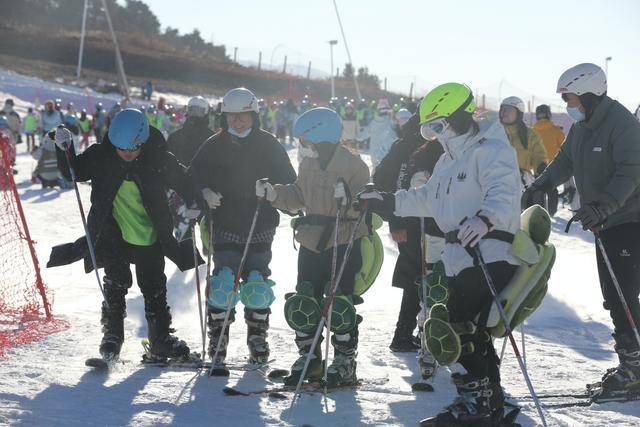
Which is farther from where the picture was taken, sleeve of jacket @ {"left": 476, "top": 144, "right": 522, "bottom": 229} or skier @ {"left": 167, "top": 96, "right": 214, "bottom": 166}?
skier @ {"left": 167, "top": 96, "right": 214, "bottom": 166}

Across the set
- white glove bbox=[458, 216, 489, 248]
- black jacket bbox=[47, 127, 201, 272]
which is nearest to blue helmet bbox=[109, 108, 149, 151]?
black jacket bbox=[47, 127, 201, 272]

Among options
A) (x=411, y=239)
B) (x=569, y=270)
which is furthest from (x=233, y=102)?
(x=569, y=270)

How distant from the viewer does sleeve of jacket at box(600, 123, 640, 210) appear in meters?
5.17

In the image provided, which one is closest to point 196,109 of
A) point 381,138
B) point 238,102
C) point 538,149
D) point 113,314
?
point 238,102

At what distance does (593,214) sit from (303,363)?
204cm

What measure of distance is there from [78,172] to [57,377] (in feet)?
4.80

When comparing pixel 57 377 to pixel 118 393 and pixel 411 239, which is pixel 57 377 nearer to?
pixel 118 393

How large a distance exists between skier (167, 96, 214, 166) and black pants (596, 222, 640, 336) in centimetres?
509

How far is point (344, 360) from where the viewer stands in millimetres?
5574

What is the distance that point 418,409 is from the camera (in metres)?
5.10

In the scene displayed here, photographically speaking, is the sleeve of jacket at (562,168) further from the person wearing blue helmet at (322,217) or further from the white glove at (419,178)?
the person wearing blue helmet at (322,217)

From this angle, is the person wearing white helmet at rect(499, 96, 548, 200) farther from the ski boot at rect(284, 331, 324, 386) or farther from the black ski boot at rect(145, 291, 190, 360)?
the black ski boot at rect(145, 291, 190, 360)

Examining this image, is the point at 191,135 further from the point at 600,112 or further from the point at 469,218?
the point at 469,218

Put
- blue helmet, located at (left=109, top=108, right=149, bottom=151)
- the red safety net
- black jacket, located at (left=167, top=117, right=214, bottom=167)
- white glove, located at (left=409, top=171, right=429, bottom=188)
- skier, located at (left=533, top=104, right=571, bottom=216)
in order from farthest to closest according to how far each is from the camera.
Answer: skier, located at (left=533, top=104, right=571, bottom=216) → black jacket, located at (left=167, top=117, right=214, bottom=167) → the red safety net → white glove, located at (left=409, top=171, right=429, bottom=188) → blue helmet, located at (left=109, top=108, right=149, bottom=151)
